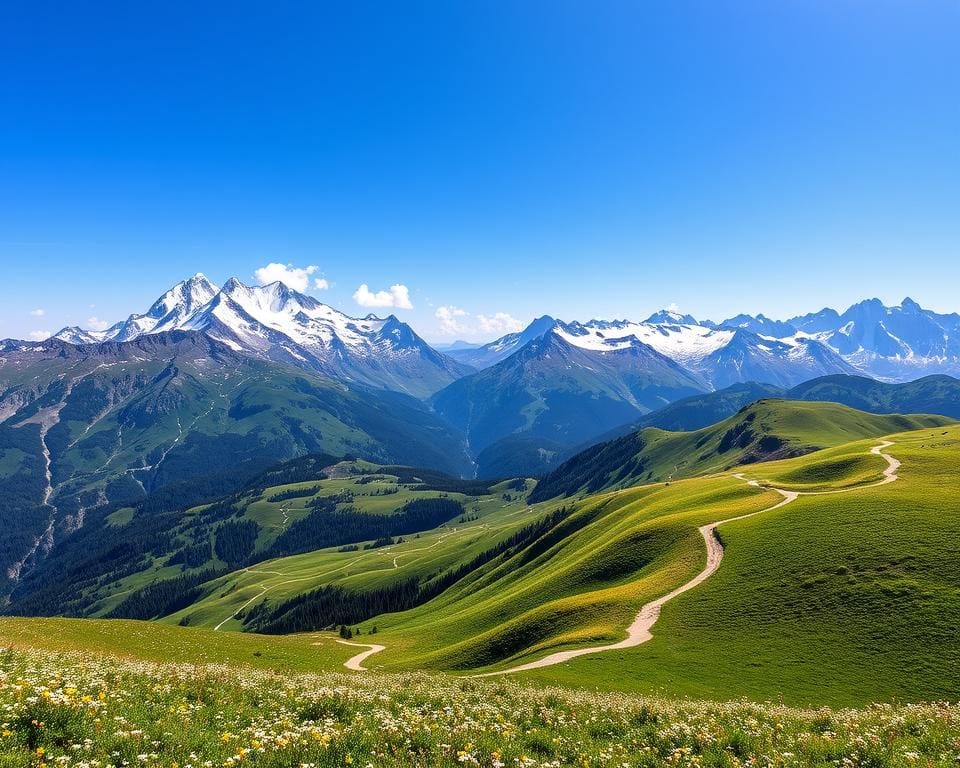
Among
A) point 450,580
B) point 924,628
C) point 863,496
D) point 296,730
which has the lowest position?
point 450,580

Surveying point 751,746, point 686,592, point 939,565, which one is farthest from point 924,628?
point 751,746

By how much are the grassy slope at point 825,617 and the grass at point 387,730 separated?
60.0 feet

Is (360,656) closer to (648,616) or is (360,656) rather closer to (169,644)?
(169,644)

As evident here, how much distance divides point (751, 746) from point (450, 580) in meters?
155

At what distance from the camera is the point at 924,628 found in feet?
120

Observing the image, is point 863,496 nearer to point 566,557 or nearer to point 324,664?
point 566,557

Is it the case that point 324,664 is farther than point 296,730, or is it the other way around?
point 324,664

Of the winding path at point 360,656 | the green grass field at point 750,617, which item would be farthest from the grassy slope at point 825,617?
the winding path at point 360,656

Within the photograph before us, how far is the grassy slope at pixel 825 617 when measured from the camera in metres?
34.4

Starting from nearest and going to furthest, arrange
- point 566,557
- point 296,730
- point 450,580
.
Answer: point 296,730
point 566,557
point 450,580

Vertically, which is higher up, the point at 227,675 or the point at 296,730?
the point at 296,730

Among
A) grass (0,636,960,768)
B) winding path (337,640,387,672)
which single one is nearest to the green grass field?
winding path (337,640,387,672)

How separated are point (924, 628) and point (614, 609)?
2630 centimetres

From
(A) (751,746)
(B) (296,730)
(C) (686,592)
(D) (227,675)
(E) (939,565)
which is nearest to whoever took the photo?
(B) (296,730)
